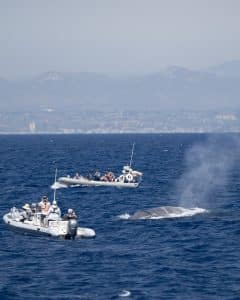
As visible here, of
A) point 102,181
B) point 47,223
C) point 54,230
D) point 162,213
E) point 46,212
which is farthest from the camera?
point 102,181

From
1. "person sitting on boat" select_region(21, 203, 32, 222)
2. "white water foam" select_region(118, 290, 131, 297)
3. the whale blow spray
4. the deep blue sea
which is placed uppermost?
the whale blow spray

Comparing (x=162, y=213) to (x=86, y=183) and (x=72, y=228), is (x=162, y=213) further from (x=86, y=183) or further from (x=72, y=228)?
(x=86, y=183)

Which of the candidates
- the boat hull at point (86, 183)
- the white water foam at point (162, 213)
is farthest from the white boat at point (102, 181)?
the white water foam at point (162, 213)

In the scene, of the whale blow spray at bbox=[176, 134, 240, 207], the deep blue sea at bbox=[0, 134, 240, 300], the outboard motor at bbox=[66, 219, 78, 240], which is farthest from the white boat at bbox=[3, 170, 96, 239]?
the whale blow spray at bbox=[176, 134, 240, 207]

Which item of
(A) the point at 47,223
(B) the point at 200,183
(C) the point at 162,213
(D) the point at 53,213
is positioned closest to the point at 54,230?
(A) the point at 47,223

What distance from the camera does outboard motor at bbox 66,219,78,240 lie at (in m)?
79.9

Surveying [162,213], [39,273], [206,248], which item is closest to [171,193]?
[162,213]

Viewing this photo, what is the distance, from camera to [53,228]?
81.2 meters

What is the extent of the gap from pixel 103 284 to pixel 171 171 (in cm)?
11498

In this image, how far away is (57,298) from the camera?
191 feet

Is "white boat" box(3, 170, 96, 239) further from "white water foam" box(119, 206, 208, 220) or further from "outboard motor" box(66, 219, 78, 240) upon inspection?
"white water foam" box(119, 206, 208, 220)

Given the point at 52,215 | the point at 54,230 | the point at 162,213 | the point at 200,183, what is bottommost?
the point at 54,230

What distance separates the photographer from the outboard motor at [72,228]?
79875mm

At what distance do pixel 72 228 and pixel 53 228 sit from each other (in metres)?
2.21
